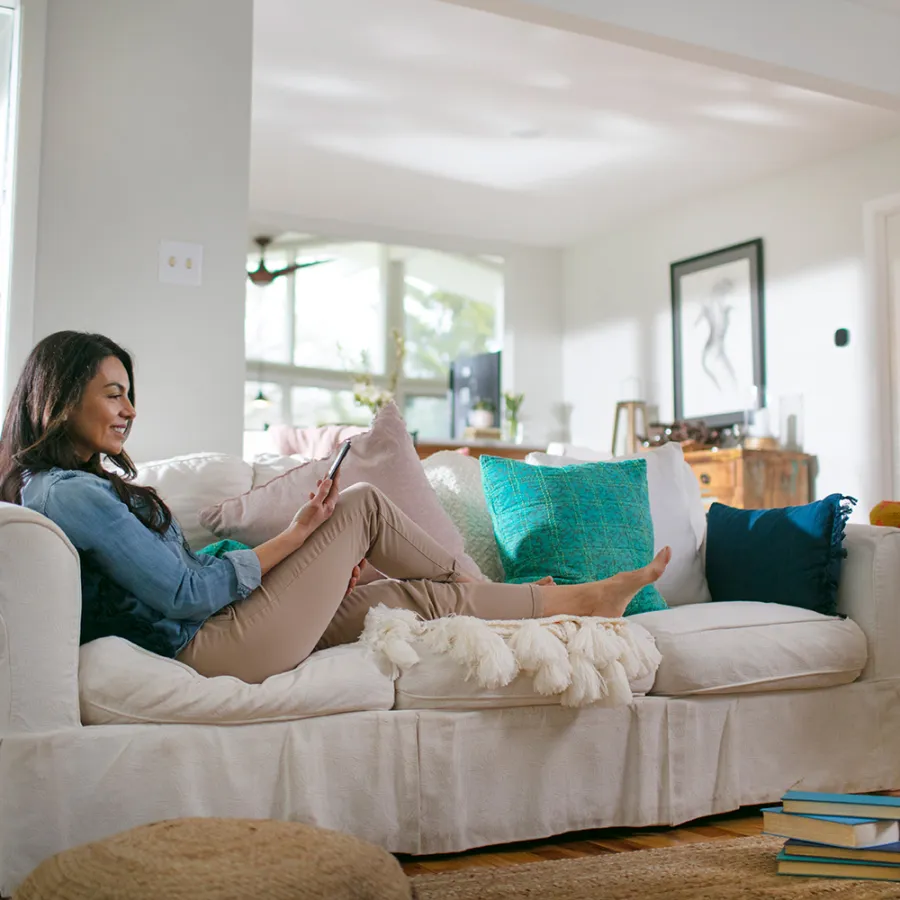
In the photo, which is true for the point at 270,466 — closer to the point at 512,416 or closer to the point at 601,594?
the point at 601,594

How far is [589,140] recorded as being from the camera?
19.3 ft

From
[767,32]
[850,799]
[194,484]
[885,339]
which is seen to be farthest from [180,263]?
[885,339]

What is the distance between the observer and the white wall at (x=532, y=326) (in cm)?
808

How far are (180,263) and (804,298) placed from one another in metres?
3.85

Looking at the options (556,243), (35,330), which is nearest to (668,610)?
(35,330)

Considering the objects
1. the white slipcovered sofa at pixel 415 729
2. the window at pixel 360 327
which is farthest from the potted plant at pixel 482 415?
the white slipcovered sofa at pixel 415 729

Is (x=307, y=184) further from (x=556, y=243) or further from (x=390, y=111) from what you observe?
(x=556, y=243)

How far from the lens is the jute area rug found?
182cm

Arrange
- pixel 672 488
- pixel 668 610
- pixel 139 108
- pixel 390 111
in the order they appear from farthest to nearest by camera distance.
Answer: pixel 390 111
pixel 139 108
pixel 672 488
pixel 668 610

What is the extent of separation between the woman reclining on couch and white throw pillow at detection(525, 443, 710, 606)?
1.05 metres

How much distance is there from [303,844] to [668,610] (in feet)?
4.77

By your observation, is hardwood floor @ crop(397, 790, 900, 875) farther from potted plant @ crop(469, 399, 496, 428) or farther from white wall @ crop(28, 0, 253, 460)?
potted plant @ crop(469, 399, 496, 428)

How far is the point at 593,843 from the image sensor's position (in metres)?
2.29

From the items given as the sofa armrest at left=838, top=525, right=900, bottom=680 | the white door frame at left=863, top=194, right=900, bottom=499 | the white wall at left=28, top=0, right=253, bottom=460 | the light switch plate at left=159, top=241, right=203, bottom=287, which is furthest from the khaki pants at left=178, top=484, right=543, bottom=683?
the white door frame at left=863, top=194, right=900, bottom=499
